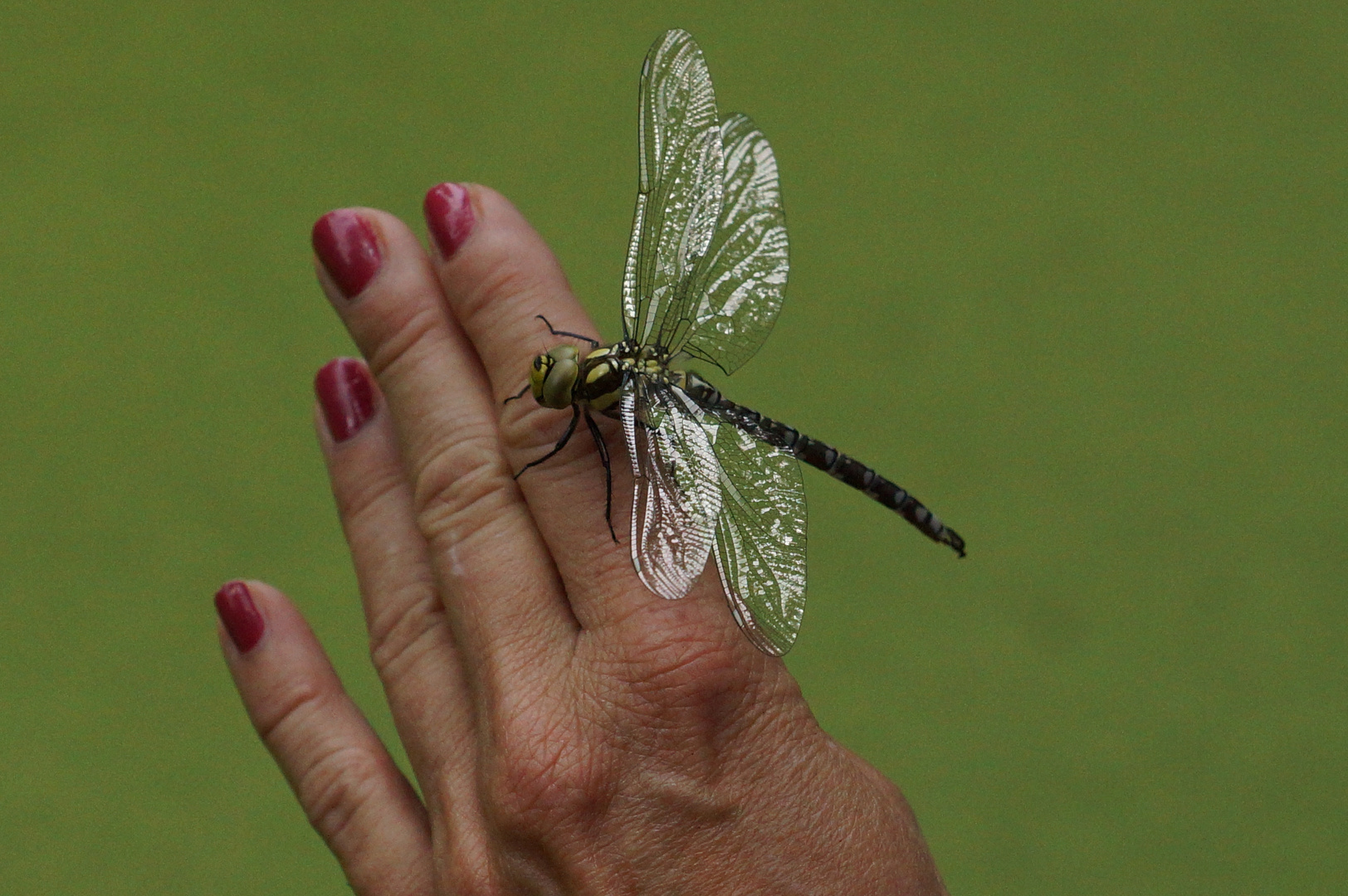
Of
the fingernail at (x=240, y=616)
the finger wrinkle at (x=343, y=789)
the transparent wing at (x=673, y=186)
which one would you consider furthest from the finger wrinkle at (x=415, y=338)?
the finger wrinkle at (x=343, y=789)

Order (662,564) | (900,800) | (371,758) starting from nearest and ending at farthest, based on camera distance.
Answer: (662,564) → (900,800) → (371,758)

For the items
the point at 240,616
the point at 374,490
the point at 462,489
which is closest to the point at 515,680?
the point at 462,489

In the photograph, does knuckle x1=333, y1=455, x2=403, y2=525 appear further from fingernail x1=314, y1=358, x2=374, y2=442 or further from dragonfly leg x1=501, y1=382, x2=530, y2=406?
dragonfly leg x1=501, y1=382, x2=530, y2=406

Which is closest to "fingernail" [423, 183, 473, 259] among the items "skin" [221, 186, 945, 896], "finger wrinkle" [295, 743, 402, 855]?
"skin" [221, 186, 945, 896]

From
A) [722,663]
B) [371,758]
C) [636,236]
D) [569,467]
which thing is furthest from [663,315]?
[371,758]

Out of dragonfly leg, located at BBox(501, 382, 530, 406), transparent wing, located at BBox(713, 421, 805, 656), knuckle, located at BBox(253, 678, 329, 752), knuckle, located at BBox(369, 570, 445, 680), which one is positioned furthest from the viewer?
knuckle, located at BBox(253, 678, 329, 752)

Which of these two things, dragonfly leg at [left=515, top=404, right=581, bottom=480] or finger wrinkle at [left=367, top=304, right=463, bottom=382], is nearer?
dragonfly leg at [left=515, top=404, right=581, bottom=480]

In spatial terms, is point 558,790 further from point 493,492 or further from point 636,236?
point 636,236

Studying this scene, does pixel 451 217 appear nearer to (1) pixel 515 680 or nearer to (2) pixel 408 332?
(2) pixel 408 332

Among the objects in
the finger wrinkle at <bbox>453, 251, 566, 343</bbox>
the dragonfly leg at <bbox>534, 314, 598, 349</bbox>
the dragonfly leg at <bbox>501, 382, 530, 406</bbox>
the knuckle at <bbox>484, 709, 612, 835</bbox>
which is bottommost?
the knuckle at <bbox>484, 709, 612, 835</bbox>
